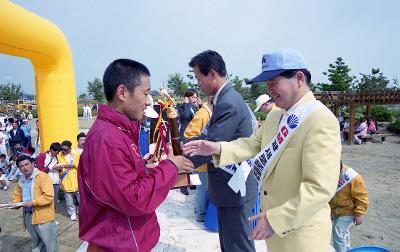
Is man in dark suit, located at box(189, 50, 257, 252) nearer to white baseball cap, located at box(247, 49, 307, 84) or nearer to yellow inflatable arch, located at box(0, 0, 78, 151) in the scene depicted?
white baseball cap, located at box(247, 49, 307, 84)

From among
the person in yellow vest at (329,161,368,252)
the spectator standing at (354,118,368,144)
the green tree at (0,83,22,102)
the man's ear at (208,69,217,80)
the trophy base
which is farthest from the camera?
the green tree at (0,83,22,102)

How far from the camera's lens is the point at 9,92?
138ft

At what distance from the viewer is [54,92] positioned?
723cm

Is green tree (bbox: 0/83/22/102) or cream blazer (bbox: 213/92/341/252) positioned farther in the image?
green tree (bbox: 0/83/22/102)

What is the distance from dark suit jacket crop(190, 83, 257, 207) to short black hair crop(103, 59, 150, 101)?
97cm

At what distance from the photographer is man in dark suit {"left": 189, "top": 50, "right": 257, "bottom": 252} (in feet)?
8.43

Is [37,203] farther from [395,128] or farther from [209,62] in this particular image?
[395,128]

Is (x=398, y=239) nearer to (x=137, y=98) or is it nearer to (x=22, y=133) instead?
(x=137, y=98)

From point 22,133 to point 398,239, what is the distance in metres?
11.7

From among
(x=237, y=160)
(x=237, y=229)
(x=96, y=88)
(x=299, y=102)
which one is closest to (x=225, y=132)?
(x=237, y=160)

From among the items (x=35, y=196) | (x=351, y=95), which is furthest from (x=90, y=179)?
(x=351, y=95)

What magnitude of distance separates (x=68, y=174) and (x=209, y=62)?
4.50 m

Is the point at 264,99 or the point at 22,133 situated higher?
the point at 264,99

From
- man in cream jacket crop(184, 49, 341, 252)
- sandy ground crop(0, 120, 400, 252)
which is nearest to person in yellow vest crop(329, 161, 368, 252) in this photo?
sandy ground crop(0, 120, 400, 252)
